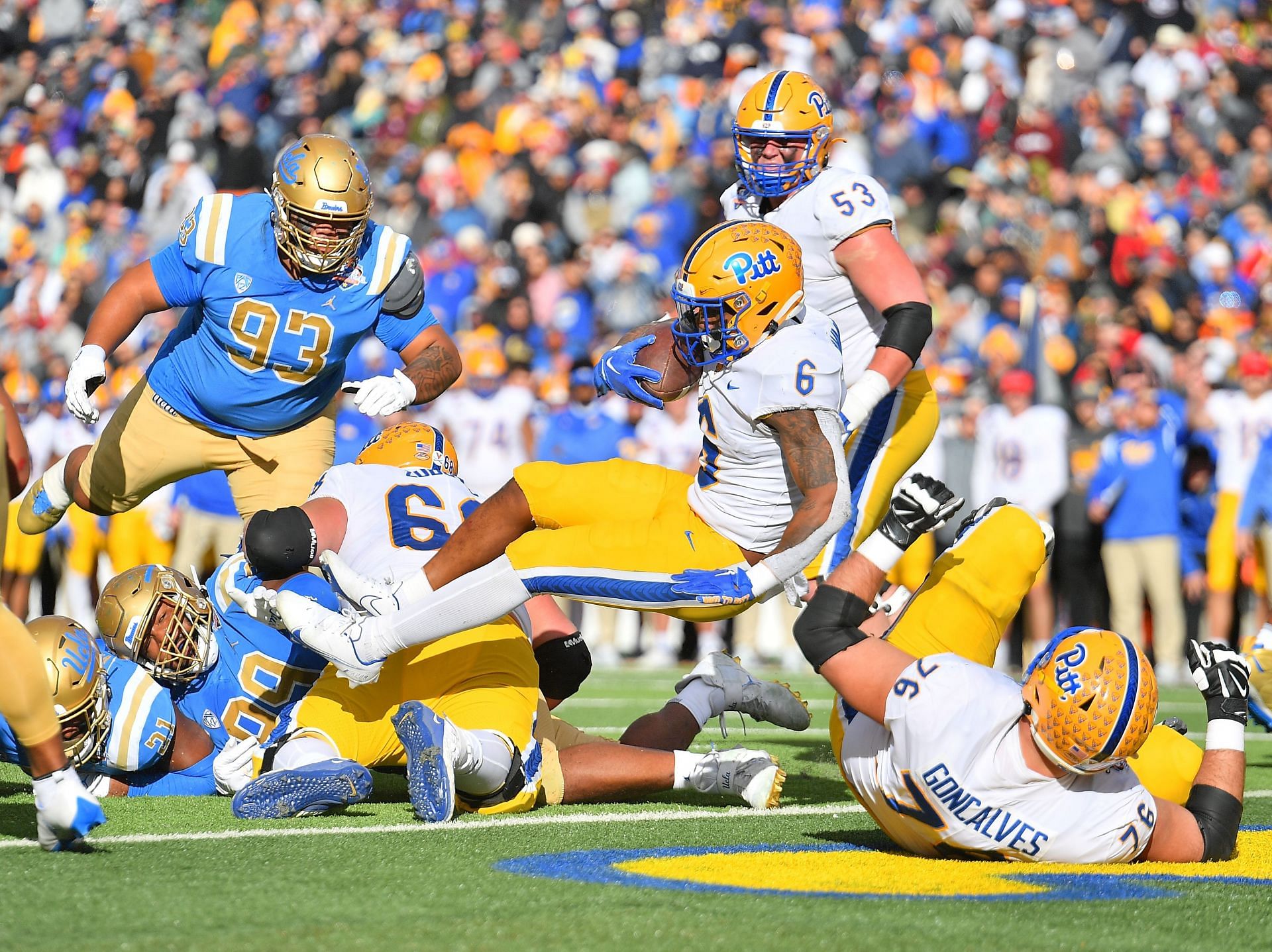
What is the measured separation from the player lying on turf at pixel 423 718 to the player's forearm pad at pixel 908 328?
1305 millimetres

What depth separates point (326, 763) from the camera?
4324mm

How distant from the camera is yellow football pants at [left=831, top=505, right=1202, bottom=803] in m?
4.40

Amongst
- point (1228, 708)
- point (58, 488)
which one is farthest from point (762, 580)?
point (58, 488)

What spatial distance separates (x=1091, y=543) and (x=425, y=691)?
7130mm

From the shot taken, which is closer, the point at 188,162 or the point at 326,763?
the point at 326,763

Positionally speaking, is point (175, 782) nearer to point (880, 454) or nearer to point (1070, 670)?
point (880, 454)

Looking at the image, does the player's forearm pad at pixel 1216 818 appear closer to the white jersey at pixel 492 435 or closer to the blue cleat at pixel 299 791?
the blue cleat at pixel 299 791

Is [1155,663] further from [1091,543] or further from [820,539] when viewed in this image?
[820,539]

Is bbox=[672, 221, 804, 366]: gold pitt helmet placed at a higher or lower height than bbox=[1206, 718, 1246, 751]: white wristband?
higher

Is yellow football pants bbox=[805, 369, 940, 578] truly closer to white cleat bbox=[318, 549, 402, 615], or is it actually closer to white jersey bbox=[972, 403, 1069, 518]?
white cleat bbox=[318, 549, 402, 615]

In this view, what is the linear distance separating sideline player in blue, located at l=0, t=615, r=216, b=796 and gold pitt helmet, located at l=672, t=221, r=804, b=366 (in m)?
1.81

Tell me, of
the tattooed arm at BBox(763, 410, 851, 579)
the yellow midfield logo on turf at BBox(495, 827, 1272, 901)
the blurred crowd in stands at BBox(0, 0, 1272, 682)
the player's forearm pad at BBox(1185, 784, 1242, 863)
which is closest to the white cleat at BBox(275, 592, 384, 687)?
the yellow midfield logo on turf at BBox(495, 827, 1272, 901)

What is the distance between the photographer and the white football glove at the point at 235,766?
473 centimetres

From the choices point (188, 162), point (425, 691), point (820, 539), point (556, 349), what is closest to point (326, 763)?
point (425, 691)
